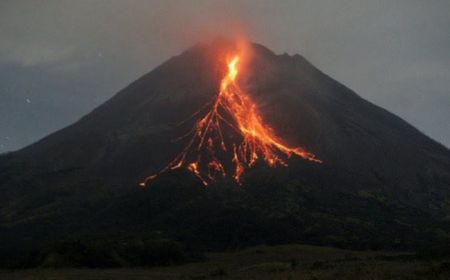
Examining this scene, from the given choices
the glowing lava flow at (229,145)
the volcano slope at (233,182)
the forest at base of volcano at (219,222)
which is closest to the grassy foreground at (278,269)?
the forest at base of volcano at (219,222)

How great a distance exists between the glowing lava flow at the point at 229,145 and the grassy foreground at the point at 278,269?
49.5m

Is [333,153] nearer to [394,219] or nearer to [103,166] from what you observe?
[394,219]

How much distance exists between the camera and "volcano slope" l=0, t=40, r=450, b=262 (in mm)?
107562

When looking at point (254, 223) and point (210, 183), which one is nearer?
point (254, 223)

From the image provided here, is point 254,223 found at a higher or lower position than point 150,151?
lower

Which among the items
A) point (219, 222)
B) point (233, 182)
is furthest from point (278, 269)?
point (233, 182)

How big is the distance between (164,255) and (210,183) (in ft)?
179

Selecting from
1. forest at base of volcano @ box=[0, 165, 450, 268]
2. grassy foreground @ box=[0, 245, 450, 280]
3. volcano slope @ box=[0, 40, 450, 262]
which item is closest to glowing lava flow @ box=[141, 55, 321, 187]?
volcano slope @ box=[0, 40, 450, 262]

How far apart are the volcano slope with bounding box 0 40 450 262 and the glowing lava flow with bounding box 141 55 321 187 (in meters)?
3.01

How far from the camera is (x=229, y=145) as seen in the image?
150000 mm

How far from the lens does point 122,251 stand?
76.2 m

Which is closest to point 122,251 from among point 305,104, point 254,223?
point 254,223

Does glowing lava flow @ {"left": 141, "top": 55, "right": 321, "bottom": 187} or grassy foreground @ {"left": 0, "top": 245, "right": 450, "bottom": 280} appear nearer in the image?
grassy foreground @ {"left": 0, "top": 245, "right": 450, "bottom": 280}

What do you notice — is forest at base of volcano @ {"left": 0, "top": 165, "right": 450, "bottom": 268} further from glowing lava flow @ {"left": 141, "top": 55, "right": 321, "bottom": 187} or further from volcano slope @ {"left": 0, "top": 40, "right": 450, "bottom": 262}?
glowing lava flow @ {"left": 141, "top": 55, "right": 321, "bottom": 187}
